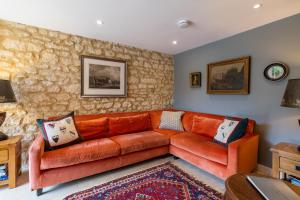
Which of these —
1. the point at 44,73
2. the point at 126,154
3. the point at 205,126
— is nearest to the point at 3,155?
the point at 44,73

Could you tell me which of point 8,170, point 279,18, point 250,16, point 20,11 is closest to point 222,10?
point 250,16

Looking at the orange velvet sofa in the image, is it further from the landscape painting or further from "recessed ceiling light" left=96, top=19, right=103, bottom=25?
"recessed ceiling light" left=96, top=19, right=103, bottom=25

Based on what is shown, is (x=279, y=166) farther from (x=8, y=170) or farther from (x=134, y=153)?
(x=8, y=170)

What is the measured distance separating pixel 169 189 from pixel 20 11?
3047mm

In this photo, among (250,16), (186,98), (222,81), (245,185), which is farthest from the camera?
(186,98)

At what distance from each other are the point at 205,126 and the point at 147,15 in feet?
6.84

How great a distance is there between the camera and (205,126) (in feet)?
9.36

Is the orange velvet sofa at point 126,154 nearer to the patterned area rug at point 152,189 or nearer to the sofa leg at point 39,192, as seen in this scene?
A: the sofa leg at point 39,192

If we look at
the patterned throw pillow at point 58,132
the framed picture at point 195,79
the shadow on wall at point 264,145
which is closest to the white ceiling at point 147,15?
the framed picture at point 195,79

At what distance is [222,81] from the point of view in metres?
3.05

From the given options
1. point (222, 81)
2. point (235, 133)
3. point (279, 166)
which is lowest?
point (279, 166)

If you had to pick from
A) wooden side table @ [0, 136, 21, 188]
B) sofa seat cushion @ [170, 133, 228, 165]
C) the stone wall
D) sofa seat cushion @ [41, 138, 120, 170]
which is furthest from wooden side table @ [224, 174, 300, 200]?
the stone wall

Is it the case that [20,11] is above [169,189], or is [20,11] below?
above

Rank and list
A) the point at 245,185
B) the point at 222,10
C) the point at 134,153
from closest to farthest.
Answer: the point at 245,185 → the point at 222,10 → the point at 134,153
